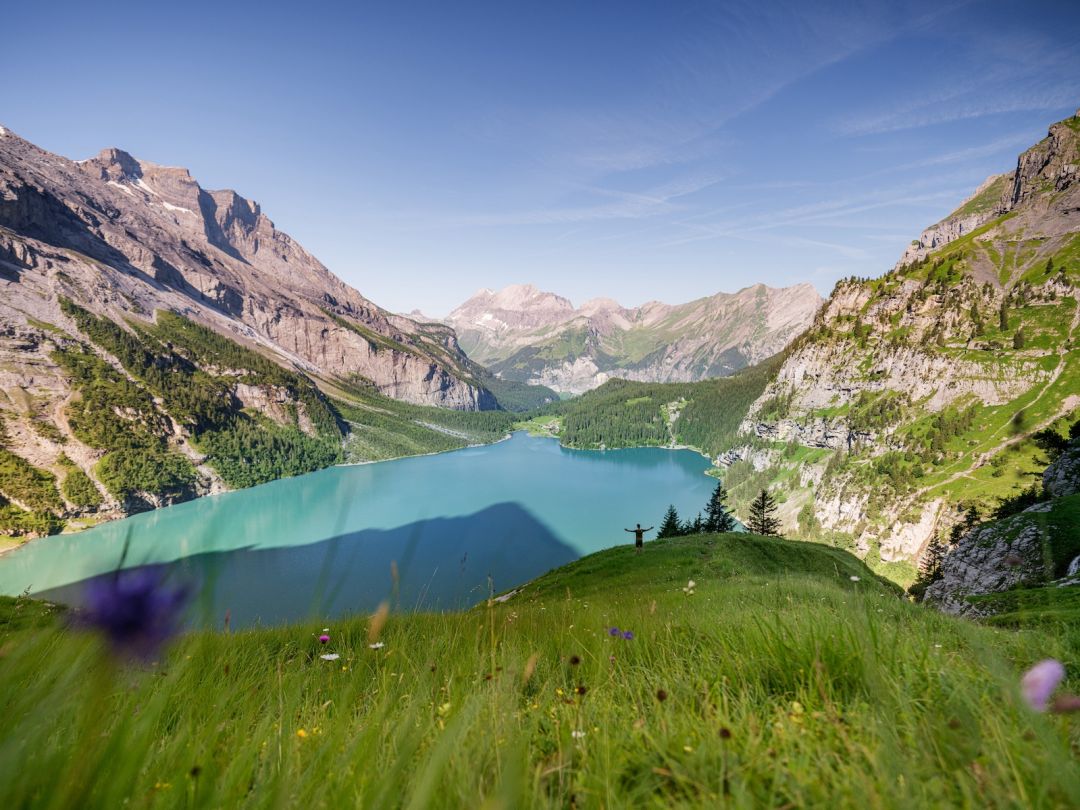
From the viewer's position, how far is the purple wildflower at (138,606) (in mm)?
2510

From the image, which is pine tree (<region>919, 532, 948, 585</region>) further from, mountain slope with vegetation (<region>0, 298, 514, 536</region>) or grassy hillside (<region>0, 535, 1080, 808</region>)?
mountain slope with vegetation (<region>0, 298, 514, 536</region>)

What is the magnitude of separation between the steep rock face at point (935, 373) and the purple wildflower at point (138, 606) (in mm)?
111703

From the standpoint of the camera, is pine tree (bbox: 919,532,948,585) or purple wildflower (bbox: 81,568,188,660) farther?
pine tree (bbox: 919,532,948,585)

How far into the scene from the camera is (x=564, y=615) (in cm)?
584

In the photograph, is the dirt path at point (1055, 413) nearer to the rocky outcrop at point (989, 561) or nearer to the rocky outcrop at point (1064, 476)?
the rocky outcrop at point (1064, 476)

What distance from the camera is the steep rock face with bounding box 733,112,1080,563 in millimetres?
102750

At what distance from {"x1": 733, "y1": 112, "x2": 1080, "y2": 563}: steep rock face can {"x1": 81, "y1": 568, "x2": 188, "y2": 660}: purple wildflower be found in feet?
366

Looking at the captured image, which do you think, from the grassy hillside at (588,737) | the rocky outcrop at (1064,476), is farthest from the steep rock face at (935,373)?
the grassy hillside at (588,737)

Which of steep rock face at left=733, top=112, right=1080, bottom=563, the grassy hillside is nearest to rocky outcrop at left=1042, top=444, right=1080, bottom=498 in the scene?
the grassy hillside

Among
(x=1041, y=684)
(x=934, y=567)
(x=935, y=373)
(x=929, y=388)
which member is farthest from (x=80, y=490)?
(x=935, y=373)

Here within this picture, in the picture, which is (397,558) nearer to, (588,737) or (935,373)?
(588,737)

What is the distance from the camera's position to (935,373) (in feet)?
422

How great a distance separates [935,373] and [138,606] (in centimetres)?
16568

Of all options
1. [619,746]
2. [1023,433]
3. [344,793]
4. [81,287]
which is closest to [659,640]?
[619,746]
